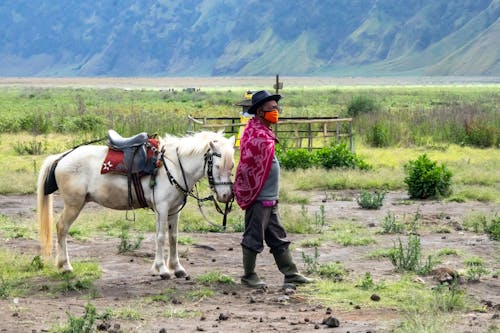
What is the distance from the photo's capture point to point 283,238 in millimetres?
9805

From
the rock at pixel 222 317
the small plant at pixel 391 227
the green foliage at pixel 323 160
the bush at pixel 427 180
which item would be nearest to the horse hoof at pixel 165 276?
the rock at pixel 222 317

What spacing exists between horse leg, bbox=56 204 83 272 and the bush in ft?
26.2

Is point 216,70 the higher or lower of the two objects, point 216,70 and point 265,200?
the higher

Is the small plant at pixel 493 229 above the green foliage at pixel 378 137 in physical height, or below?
below

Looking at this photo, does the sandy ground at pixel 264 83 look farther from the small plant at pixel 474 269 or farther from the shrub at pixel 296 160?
the small plant at pixel 474 269

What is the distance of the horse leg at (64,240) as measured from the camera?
33.7ft

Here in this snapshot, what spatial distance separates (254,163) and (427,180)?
7851 mm

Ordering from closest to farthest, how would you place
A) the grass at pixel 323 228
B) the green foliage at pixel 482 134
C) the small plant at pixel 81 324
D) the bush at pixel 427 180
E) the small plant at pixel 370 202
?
1. the small plant at pixel 81 324
2. the grass at pixel 323 228
3. the small plant at pixel 370 202
4. the bush at pixel 427 180
5. the green foliage at pixel 482 134

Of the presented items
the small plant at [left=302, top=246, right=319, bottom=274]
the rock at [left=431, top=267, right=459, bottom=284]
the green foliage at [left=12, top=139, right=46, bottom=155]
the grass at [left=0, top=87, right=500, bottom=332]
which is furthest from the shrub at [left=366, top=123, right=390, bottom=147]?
the rock at [left=431, top=267, right=459, bottom=284]

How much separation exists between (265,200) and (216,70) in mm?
191323

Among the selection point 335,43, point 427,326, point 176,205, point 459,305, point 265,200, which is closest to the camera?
point 427,326

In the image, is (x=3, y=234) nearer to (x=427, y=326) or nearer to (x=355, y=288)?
(x=355, y=288)

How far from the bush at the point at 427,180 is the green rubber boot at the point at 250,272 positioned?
764 centimetres

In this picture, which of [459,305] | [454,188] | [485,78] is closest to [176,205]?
[459,305]
